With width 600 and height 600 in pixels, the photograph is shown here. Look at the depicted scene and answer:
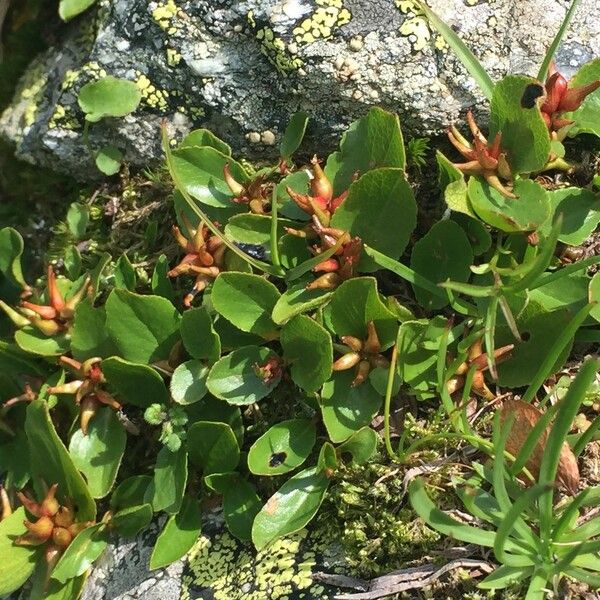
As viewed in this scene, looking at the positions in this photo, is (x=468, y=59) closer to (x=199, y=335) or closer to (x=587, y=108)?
(x=587, y=108)

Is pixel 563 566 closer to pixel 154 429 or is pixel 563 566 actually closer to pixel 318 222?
pixel 318 222

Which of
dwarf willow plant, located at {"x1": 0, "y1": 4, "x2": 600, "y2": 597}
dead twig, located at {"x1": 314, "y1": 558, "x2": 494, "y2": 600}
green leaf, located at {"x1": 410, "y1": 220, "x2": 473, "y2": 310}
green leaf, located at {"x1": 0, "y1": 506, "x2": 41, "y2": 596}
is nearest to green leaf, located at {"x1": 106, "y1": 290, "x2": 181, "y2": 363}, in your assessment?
dwarf willow plant, located at {"x1": 0, "y1": 4, "x2": 600, "y2": 597}

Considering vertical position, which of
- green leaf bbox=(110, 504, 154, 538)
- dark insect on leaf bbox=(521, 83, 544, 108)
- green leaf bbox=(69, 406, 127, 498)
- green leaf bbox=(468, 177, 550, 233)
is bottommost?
green leaf bbox=(110, 504, 154, 538)

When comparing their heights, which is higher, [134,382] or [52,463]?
[134,382]

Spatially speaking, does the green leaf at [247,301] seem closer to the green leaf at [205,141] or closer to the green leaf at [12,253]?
the green leaf at [205,141]

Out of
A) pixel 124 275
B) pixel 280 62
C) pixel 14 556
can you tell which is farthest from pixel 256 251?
pixel 14 556

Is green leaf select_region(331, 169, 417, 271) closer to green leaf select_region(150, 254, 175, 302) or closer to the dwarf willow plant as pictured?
the dwarf willow plant
